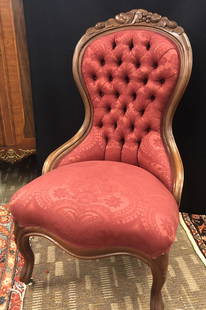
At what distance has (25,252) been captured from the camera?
106 cm

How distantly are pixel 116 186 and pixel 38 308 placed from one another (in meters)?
0.63

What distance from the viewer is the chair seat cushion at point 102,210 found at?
79cm

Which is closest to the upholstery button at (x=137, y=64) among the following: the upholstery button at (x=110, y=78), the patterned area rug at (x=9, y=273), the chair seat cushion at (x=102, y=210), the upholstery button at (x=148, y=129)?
the upholstery button at (x=110, y=78)

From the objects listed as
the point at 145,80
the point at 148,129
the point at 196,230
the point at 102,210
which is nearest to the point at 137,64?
the point at 145,80

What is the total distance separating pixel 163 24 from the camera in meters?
1.13

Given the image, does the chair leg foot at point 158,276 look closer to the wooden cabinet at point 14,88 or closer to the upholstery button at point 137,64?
the upholstery button at point 137,64

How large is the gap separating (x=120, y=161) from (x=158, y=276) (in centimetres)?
56

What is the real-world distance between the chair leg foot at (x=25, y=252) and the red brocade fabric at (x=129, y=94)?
348 millimetres

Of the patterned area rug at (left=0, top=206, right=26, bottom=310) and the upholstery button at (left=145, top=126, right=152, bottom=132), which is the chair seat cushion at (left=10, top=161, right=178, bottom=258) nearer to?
the upholstery button at (left=145, top=126, right=152, bottom=132)

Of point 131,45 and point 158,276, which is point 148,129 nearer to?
point 131,45

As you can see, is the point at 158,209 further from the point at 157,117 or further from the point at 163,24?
the point at 163,24

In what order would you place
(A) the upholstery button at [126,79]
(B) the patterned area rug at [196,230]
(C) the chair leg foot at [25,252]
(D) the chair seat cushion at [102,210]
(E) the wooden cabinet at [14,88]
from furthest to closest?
1. (E) the wooden cabinet at [14,88]
2. (B) the patterned area rug at [196,230]
3. (A) the upholstery button at [126,79]
4. (C) the chair leg foot at [25,252]
5. (D) the chair seat cushion at [102,210]

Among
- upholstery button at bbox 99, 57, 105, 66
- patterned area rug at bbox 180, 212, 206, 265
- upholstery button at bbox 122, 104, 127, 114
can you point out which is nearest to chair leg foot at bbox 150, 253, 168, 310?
patterned area rug at bbox 180, 212, 206, 265

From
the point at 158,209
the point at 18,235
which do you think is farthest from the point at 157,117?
the point at 18,235
